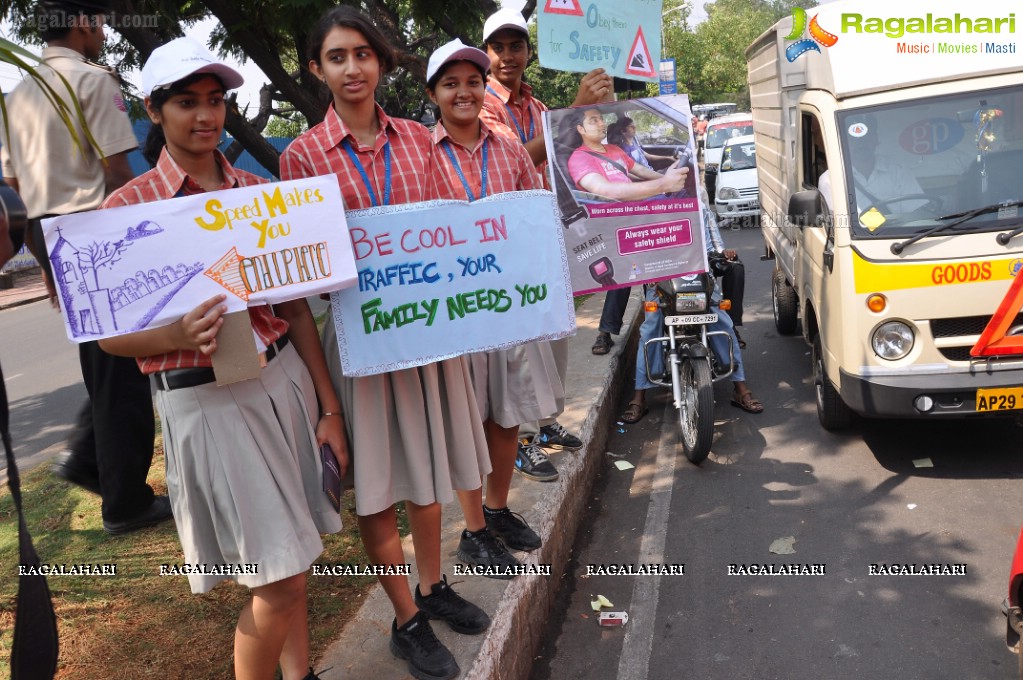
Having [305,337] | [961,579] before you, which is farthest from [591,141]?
[961,579]

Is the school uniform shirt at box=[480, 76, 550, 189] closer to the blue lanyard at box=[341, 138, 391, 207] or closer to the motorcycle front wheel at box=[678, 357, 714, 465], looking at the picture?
the blue lanyard at box=[341, 138, 391, 207]

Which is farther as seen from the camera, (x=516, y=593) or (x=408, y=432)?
(x=516, y=593)

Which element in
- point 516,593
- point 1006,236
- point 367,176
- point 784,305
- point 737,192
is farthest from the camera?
point 737,192

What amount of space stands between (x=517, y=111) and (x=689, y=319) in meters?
1.97

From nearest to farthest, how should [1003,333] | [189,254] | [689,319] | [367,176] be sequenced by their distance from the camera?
[189,254] < [367,176] < [1003,333] < [689,319]

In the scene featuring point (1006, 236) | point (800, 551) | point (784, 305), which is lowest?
point (800, 551)

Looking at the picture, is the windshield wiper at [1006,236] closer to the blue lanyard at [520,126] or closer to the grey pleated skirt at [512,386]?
the blue lanyard at [520,126]

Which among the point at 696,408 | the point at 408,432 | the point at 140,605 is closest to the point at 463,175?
the point at 408,432

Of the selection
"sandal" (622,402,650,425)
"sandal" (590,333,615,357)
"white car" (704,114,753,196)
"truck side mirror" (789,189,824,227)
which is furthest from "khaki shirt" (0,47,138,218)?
"white car" (704,114,753,196)

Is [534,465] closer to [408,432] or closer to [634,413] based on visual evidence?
[408,432]

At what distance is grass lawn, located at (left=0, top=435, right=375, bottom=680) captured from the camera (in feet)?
9.93

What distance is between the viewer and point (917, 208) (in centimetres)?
479

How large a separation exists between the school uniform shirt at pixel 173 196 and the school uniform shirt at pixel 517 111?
1.81 meters

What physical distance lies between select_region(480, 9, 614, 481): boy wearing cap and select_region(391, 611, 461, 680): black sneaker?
132 centimetres
